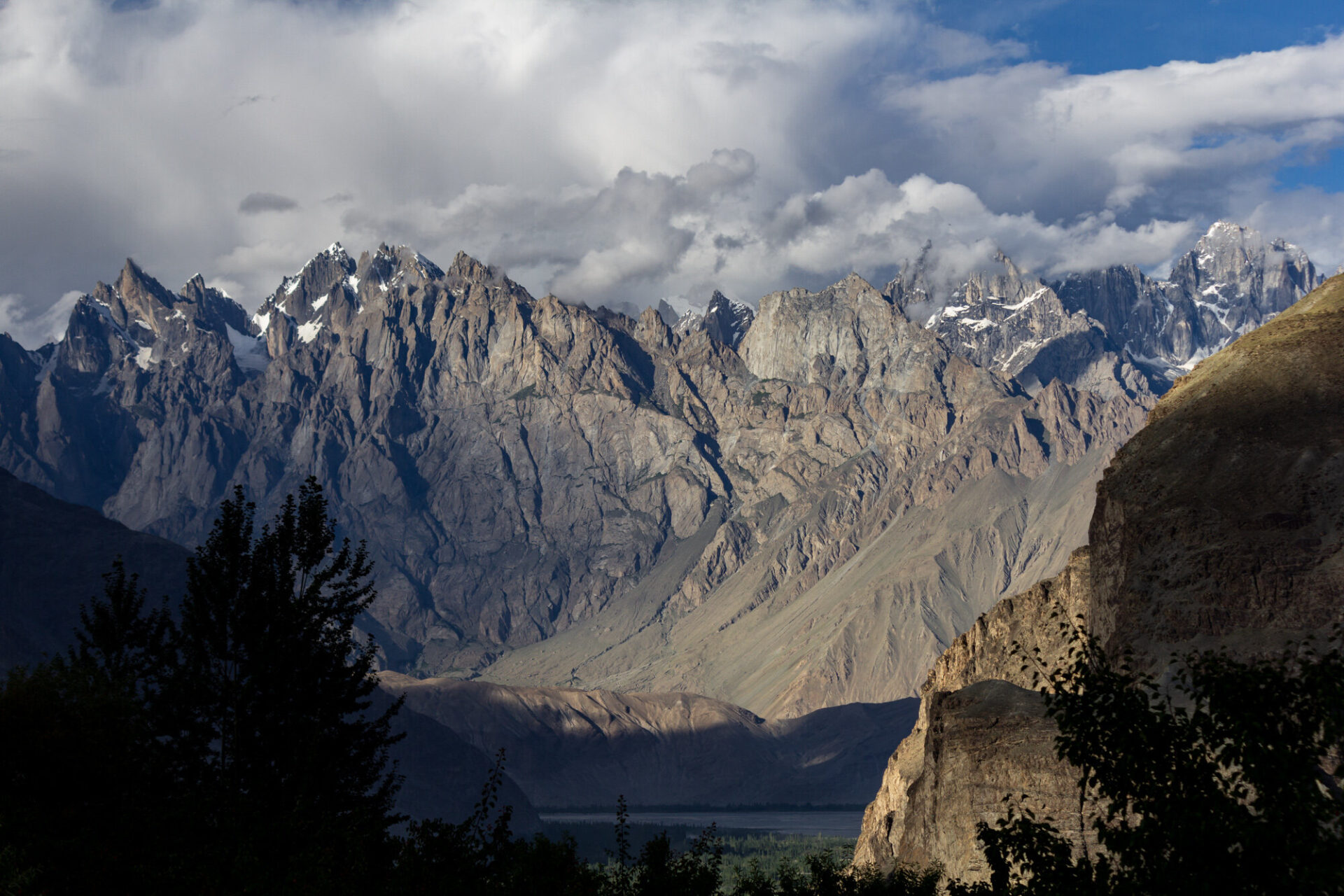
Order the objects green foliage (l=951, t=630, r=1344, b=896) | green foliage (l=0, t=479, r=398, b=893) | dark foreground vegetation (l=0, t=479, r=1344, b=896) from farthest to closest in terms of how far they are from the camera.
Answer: green foliage (l=0, t=479, r=398, b=893) → dark foreground vegetation (l=0, t=479, r=1344, b=896) → green foliage (l=951, t=630, r=1344, b=896)

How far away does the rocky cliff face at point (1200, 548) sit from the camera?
6112 centimetres

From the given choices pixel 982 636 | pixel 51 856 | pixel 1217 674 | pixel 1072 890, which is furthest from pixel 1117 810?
pixel 982 636

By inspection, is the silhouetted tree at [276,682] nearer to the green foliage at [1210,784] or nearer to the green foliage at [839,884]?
the green foliage at [839,884]

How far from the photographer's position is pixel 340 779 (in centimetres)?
5256

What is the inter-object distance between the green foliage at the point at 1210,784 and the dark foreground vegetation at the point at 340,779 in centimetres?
6

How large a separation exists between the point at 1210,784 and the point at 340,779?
38.5m

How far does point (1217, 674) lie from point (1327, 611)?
4562 cm

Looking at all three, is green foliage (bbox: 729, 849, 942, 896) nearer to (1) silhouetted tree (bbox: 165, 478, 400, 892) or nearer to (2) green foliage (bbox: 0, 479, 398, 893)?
(1) silhouetted tree (bbox: 165, 478, 400, 892)

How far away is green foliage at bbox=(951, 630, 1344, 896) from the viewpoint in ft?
77.7

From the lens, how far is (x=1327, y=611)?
213ft

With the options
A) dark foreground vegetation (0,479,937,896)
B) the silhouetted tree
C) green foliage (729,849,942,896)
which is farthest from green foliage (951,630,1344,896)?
the silhouetted tree

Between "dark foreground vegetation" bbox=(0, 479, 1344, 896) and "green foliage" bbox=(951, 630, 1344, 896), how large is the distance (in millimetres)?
55

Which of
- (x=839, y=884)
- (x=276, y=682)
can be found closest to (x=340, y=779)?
(x=276, y=682)

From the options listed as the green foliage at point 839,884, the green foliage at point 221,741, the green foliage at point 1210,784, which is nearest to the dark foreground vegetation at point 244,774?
the green foliage at point 221,741
